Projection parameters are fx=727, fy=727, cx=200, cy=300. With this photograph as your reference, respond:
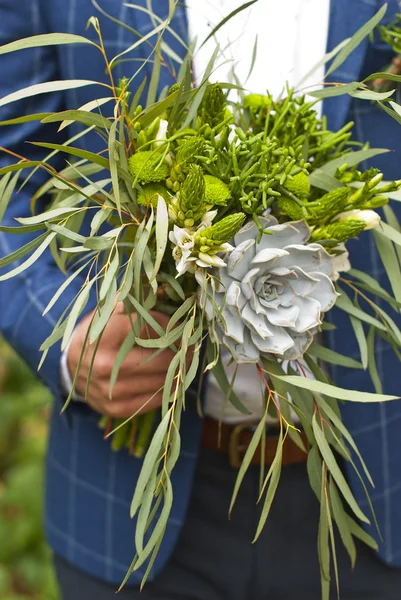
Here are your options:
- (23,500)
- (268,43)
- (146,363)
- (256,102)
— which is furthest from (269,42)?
(23,500)

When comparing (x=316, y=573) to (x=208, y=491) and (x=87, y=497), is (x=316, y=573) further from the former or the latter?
(x=87, y=497)

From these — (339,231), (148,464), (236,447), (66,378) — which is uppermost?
(339,231)

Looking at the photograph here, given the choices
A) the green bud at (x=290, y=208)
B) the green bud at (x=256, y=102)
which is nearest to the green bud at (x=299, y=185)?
the green bud at (x=290, y=208)

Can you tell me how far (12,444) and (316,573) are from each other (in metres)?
1.50

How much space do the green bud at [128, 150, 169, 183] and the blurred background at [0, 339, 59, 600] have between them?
1.50 metres

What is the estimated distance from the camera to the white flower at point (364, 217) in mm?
659

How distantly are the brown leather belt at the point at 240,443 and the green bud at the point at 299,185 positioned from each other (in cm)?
39

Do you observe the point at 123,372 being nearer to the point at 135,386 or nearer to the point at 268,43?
the point at 135,386

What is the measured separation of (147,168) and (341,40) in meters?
0.38

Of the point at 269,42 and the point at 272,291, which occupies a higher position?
the point at 269,42

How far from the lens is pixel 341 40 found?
86cm

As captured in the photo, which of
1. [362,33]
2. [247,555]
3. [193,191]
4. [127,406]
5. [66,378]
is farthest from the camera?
[247,555]

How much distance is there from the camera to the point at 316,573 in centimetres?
102

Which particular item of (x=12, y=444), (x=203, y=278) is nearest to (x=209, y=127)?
(x=203, y=278)
